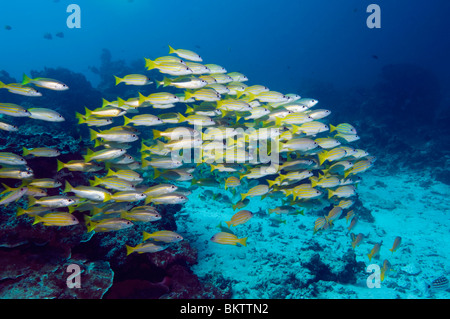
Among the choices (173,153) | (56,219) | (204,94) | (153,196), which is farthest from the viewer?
(173,153)

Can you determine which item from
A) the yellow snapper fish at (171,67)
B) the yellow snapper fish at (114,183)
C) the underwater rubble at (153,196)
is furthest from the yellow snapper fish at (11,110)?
the yellow snapper fish at (171,67)

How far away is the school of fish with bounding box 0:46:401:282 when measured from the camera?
13.4ft

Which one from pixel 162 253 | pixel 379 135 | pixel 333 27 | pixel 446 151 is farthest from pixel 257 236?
pixel 333 27

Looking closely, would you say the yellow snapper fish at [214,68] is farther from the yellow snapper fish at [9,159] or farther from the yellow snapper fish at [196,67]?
the yellow snapper fish at [9,159]

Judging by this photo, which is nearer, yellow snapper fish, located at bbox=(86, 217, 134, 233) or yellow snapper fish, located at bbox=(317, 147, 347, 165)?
yellow snapper fish, located at bbox=(86, 217, 134, 233)

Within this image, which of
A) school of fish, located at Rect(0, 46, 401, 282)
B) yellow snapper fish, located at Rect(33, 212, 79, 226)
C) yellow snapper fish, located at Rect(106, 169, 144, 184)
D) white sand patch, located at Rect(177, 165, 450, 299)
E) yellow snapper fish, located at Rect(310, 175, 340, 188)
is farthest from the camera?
white sand patch, located at Rect(177, 165, 450, 299)

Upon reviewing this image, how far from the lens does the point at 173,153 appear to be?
5195 millimetres

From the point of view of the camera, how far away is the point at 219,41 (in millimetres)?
114375

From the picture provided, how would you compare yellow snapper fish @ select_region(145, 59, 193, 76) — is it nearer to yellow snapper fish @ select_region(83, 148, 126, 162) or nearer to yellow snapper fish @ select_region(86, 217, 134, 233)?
yellow snapper fish @ select_region(83, 148, 126, 162)

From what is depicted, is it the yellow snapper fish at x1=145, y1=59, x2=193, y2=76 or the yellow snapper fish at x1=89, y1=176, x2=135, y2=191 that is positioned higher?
the yellow snapper fish at x1=145, y1=59, x2=193, y2=76

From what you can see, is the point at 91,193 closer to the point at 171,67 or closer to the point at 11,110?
the point at 11,110

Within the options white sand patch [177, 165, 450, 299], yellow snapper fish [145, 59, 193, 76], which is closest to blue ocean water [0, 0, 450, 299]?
white sand patch [177, 165, 450, 299]

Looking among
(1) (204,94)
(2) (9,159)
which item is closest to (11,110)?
(2) (9,159)
